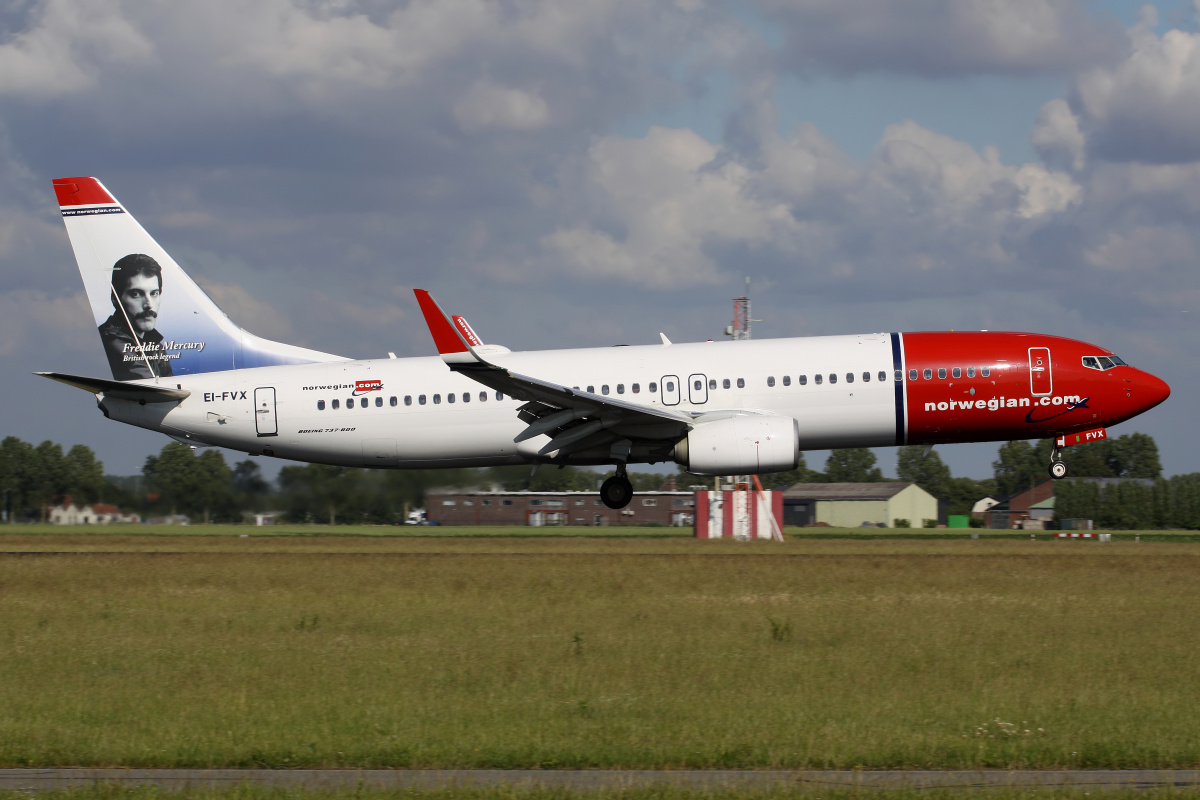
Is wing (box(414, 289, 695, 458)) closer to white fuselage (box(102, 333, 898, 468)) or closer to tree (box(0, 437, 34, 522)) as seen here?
white fuselage (box(102, 333, 898, 468))

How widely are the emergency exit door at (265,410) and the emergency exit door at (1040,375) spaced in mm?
18086

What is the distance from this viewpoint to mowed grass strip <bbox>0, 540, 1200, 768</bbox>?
373 inches


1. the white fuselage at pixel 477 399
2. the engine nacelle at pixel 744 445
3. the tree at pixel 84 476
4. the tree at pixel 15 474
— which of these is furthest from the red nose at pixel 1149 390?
the tree at pixel 15 474

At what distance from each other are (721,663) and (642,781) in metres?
4.40

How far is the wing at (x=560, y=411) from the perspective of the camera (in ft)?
82.2

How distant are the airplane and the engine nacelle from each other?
36 mm

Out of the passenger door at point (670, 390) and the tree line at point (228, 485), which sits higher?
the passenger door at point (670, 390)

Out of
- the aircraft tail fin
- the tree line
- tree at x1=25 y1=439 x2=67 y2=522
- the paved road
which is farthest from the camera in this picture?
tree at x1=25 y1=439 x2=67 y2=522

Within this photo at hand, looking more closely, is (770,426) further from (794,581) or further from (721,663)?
(721,663)

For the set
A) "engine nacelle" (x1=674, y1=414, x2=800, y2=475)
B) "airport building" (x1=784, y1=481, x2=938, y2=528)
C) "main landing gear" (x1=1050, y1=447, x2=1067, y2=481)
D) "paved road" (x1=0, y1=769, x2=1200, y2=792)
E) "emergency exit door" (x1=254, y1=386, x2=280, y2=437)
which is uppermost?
"emergency exit door" (x1=254, y1=386, x2=280, y2=437)

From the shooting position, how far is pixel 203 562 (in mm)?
23672

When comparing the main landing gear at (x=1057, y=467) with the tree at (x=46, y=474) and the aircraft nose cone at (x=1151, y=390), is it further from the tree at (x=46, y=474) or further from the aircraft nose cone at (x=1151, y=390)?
the tree at (x=46, y=474)

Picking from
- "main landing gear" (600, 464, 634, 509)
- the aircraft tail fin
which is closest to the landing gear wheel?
"main landing gear" (600, 464, 634, 509)

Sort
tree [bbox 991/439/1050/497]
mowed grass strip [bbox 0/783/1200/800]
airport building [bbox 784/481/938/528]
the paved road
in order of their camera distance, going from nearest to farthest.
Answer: mowed grass strip [bbox 0/783/1200/800], the paved road, airport building [bbox 784/481/938/528], tree [bbox 991/439/1050/497]
